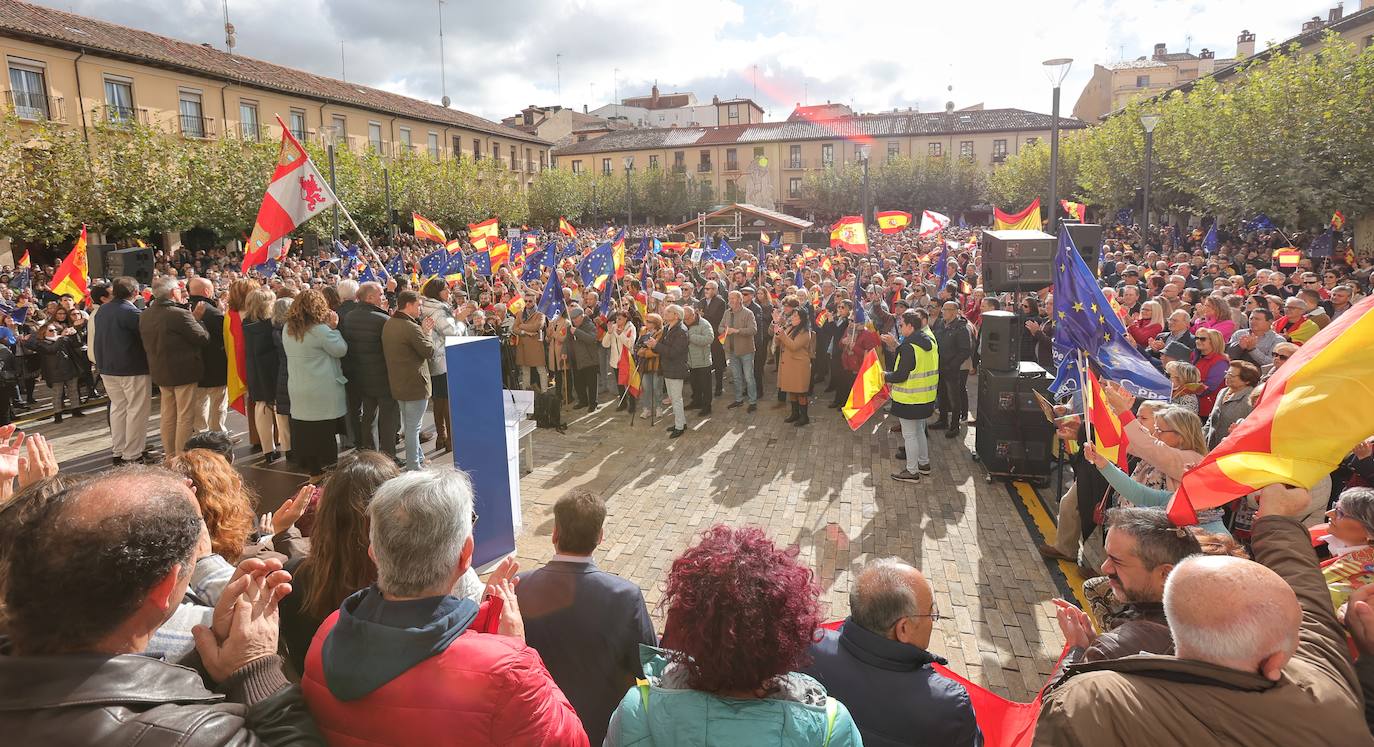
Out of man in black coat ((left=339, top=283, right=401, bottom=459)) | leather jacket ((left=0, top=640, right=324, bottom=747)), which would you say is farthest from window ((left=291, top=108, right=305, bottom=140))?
leather jacket ((left=0, top=640, right=324, bottom=747))

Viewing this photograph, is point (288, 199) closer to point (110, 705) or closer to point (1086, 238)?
point (110, 705)

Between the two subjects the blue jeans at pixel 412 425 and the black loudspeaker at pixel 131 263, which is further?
the black loudspeaker at pixel 131 263

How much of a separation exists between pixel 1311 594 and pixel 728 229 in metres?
38.0

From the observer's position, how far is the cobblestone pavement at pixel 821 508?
17.1ft

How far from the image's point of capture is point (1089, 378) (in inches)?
201

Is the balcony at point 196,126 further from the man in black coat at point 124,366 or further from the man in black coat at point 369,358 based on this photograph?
Answer: the man in black coat at point 369,358

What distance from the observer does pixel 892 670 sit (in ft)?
7.88

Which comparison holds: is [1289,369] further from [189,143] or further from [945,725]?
[189,143]

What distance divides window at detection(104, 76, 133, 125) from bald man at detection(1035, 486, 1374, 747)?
37225 millimetres

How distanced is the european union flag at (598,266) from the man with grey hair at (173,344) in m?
6.48

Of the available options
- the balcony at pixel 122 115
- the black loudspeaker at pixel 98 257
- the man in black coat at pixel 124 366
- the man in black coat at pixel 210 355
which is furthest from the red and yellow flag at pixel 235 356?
the balcony at pixel 122 115

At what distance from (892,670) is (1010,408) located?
6.02 m

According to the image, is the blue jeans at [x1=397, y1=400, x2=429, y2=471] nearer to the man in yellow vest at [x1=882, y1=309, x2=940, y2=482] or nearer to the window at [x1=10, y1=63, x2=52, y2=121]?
the man in yellow vest at [x1=882, y1=309, x2=940, y2=482]

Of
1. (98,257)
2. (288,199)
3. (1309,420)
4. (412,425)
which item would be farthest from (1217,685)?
(98,257)
